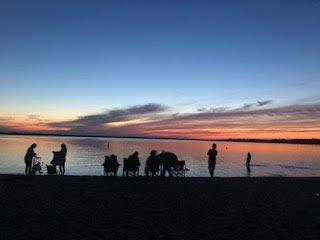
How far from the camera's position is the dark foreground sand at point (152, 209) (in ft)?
36.5

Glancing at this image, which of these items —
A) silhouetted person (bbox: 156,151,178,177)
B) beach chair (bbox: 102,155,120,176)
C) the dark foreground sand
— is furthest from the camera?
beach chair (bbox: 102,155,120,176)

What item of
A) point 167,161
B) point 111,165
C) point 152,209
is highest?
point 167,161

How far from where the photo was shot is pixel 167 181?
2117cm

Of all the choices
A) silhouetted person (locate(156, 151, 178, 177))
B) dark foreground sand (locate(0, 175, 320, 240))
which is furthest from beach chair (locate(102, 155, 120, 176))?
dark foreground sand (locate(0, 175, 320, 240))

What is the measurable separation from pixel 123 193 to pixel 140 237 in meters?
6.69

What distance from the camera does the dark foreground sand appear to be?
438 inches

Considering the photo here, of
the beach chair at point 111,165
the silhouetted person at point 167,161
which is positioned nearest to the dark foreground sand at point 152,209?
the silhouetted person at point 167,161

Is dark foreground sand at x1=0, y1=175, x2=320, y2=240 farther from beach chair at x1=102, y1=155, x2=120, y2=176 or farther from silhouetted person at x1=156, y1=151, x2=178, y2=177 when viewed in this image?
beach chair at x1=102, y1=155, x2=120, y2=176

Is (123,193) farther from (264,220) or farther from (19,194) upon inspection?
(264,220)

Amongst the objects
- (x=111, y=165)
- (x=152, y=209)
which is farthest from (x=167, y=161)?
(x=152, y=209)

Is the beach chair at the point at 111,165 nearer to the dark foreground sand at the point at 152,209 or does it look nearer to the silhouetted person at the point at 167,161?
the silhouetted person at the point at 167,161

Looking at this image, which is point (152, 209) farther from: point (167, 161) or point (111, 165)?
point (111, 165)

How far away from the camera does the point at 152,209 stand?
14047mm

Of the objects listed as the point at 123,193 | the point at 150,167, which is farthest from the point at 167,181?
the point at 123,193
